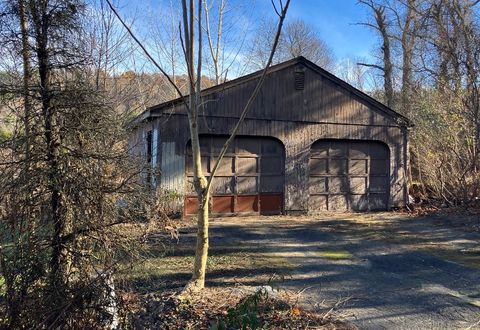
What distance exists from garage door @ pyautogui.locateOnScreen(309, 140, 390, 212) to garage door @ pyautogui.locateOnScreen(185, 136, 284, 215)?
1.31m

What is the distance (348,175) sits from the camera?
14.6 meters

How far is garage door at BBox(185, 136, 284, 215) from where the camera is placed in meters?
12.7

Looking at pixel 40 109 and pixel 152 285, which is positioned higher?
pixel 40 109

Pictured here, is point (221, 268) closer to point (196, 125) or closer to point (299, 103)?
point (196, 125)

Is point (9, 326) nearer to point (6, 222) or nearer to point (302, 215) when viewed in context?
point (6, 222)

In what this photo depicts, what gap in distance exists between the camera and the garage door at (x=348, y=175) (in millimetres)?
14289

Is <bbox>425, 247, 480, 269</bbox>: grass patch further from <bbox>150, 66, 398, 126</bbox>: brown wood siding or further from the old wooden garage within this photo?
<bbox>150, 66, 398, 126</bbox>: brown wood siding

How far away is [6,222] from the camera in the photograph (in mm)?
3111

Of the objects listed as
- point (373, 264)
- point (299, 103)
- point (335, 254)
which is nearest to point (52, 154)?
point (373, 264)

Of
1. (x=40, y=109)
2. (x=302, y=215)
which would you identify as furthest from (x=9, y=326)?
(x=302, y=215)

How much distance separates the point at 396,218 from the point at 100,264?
11.6 m

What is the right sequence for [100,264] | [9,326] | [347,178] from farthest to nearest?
1. [347,178]
2. [100,264]
3. [9,326]

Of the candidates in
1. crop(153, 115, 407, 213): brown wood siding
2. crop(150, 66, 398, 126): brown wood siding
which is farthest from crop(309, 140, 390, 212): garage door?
crop(150, 66, 398, 126): brown wood siding

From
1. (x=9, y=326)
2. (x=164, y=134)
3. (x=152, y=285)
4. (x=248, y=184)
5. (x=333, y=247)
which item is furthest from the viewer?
(x=248, y=184)
